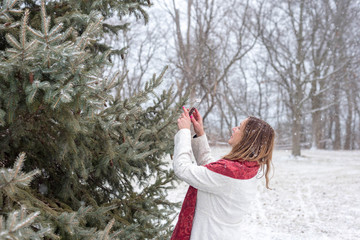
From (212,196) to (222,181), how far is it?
16 cm

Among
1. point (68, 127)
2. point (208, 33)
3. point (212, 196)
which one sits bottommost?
point (212, 196)

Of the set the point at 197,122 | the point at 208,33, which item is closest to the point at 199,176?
the point at 197,122

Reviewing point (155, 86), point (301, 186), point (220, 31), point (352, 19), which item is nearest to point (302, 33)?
point (352, 19)

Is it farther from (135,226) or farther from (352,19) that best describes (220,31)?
(135,226)

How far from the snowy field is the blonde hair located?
5.03 metres

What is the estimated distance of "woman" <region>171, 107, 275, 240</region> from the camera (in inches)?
78.3

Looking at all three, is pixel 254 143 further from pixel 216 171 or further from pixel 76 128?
pixel 76 128

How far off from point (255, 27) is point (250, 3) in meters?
1.45

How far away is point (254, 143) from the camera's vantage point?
212 cm

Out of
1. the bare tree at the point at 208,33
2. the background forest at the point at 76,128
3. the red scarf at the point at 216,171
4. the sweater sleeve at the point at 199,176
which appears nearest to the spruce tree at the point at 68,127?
the background forest at the point at 76,128

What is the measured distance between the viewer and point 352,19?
19.2m

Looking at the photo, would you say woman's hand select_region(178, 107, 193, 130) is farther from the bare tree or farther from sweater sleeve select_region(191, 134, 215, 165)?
the bare tree

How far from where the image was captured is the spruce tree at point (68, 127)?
1803mm

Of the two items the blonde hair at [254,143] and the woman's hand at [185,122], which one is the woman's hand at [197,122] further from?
the blonde hair at [254,143]
